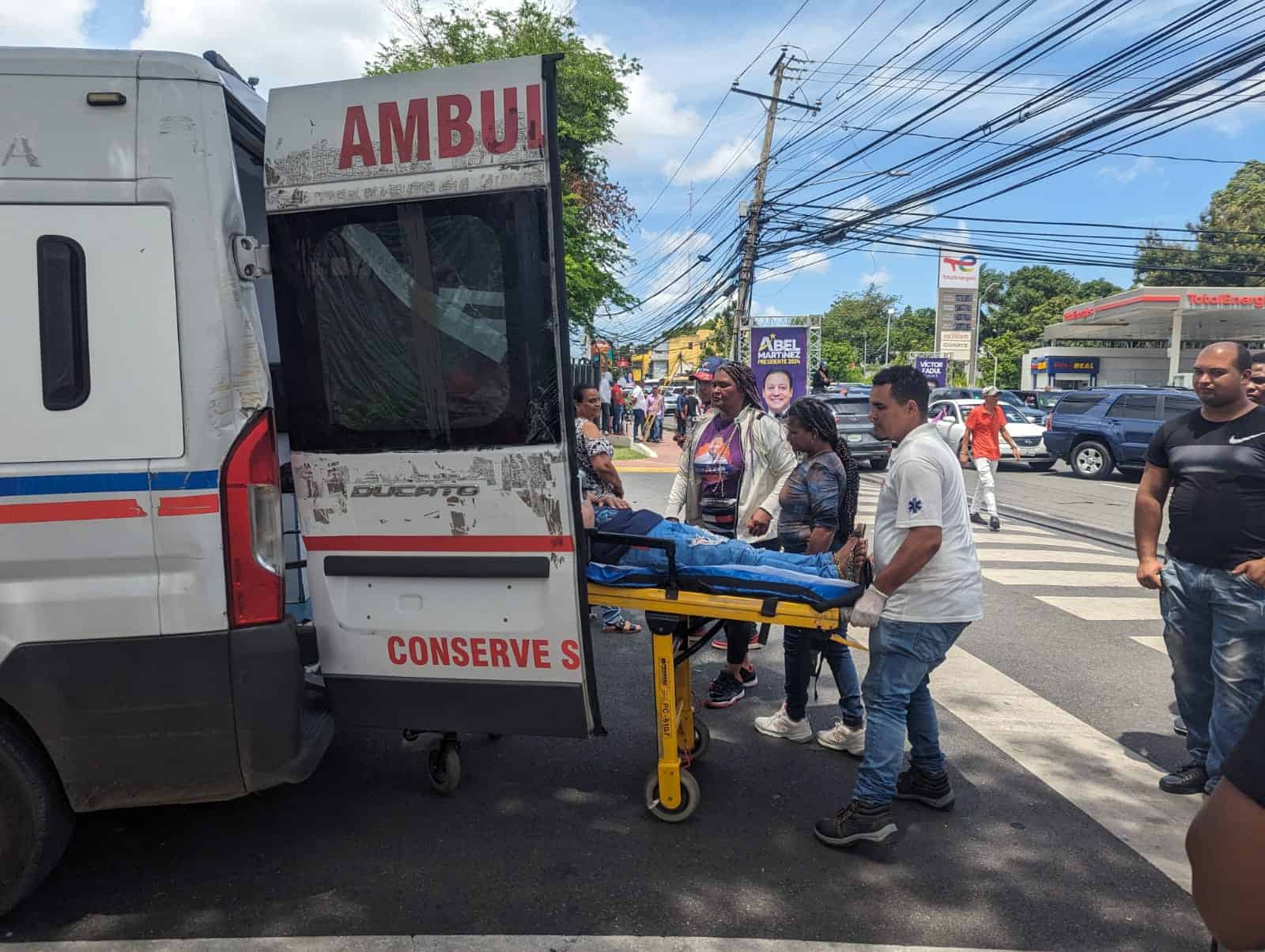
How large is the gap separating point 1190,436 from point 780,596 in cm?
200

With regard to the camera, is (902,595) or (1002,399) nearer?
(902,595)

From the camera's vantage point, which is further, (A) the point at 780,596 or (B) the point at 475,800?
(B) the point at 475,800

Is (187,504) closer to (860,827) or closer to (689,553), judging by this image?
(689,553)

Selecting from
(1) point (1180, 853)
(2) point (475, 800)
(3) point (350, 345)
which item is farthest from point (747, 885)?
(3) point (350, 345)

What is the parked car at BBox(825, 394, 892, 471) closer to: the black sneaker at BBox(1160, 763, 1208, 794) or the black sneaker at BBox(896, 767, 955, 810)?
the black sneaker at BBox(1160, 763, 1208, 794)

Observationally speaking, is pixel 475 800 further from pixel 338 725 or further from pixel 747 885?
pixel 747 885

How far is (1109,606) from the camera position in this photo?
7020 mm

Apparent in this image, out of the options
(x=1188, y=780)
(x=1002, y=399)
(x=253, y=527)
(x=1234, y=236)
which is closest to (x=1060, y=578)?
(x=1188, y=780)

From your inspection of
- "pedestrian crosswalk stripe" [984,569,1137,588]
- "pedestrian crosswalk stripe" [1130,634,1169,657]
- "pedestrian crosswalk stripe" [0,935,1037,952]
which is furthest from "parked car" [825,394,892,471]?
"pedestrian crosswalk stripe" [0,935,1037,952]

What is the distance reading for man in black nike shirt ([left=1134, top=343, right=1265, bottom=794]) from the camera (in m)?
3.49

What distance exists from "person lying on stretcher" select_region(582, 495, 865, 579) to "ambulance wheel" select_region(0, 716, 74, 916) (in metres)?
1.95

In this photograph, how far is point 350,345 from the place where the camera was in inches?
114

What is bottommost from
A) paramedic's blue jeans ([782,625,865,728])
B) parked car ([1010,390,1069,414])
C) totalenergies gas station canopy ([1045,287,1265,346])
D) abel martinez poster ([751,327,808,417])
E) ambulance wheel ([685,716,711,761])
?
ambulance wheel ([685,716,711,761])

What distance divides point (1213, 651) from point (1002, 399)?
2194 cm
